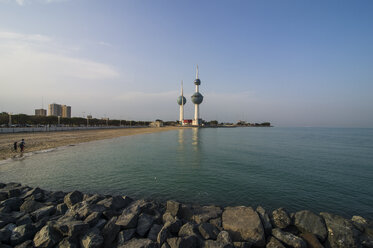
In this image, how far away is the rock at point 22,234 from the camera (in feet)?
19.3

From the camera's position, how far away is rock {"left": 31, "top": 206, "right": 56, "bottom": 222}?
7597mm

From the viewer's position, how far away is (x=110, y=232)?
6.27 meters

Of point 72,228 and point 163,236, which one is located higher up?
point 72,228

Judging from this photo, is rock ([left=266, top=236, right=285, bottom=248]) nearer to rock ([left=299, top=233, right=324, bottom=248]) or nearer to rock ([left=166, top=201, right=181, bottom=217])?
rock ([left=299, top=233, right=324, bottom=248])

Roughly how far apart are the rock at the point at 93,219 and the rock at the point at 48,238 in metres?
0.93

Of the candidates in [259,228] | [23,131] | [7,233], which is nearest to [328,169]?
[259,228]

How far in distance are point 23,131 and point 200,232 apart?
265ft

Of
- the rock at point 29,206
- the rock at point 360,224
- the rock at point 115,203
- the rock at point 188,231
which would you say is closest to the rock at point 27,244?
the rock at point 115,203

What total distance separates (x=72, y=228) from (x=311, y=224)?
360 inches

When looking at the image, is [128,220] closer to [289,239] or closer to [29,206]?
[29,206]

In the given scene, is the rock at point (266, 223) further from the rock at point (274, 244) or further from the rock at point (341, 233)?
the rock at point (341, 233)

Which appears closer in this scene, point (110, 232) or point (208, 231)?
point (110, 232)

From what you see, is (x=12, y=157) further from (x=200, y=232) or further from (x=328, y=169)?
(x=328, y=169)

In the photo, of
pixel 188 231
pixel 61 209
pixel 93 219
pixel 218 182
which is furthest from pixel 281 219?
pixel 61 209
